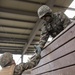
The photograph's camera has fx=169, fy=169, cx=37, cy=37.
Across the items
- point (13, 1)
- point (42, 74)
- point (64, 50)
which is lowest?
point (42, 74)

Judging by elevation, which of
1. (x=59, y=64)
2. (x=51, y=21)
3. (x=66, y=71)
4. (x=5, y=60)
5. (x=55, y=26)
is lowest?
(x=66, y=71)

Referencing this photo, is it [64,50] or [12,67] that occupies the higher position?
[64,50]

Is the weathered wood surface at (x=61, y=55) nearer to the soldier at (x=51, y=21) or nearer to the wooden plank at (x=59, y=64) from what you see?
the wooden plank at (x=59, y=64)

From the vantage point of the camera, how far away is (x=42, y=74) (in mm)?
3387

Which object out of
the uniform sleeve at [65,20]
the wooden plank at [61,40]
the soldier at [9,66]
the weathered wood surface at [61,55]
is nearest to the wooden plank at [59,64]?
the weathered wood surface at [61,55]

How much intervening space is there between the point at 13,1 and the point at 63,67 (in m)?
4.40

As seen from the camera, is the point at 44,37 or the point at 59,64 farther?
the point at 44,37

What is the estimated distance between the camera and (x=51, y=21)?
3379mm

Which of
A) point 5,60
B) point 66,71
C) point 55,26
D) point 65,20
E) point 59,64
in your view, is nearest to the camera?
point 66,71

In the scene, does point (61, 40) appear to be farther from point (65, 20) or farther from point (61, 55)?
point (65, 20)

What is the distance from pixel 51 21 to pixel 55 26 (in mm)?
131

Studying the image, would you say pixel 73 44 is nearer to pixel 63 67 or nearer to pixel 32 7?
pixel 63 67

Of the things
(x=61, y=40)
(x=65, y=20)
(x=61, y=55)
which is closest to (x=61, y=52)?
(x=61, y=55)

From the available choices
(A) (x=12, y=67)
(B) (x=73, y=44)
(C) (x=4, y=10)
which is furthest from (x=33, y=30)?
(B) (x=73, y=44)
